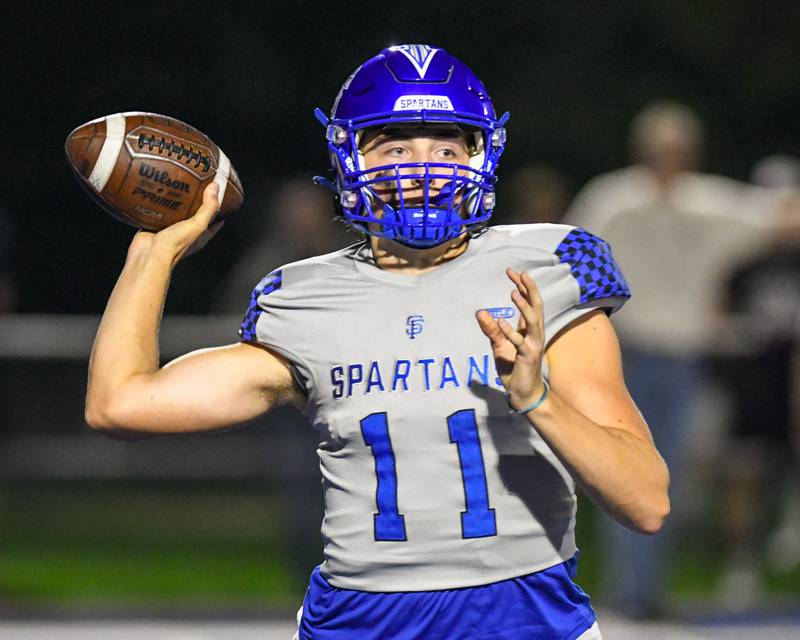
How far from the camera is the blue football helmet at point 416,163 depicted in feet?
9.36

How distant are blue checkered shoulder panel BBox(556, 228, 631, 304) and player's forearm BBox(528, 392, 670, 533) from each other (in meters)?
0.27

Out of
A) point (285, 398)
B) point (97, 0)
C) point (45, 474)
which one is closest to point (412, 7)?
point (97, 0)

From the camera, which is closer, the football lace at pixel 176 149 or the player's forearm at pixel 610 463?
the player's forearm at pixel 610 463

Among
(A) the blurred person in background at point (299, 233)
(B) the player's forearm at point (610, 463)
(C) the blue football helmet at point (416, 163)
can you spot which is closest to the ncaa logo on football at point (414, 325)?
(C) the blue football helmet at point (416, 163)

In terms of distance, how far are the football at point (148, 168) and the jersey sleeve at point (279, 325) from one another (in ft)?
0.92

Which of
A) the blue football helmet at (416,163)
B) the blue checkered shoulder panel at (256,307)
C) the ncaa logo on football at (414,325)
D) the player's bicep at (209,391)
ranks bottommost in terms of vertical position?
the player's bicep at (209,391)

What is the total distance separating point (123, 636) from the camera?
6180mm

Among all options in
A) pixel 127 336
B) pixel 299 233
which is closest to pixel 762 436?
pixel 299 233

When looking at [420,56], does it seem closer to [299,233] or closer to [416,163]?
[416,163]

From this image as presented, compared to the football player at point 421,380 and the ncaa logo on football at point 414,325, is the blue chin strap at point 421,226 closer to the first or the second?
the football player at point 421,380

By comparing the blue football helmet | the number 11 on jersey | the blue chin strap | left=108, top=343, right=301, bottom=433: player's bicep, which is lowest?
the number 11 on jersey

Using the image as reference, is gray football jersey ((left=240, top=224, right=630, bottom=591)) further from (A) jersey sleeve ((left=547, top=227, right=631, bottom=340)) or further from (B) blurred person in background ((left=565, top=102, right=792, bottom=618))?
(B) blurred person in background ((left=565, top=102, right=792, bottom=618))

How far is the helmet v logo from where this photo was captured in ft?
9.80

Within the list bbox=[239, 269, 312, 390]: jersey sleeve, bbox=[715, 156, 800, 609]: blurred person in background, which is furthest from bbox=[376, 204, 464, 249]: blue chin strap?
bbox=[715, 156, 800, 609]: blurred person in background
